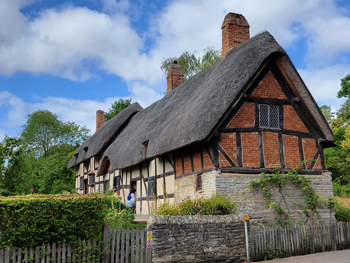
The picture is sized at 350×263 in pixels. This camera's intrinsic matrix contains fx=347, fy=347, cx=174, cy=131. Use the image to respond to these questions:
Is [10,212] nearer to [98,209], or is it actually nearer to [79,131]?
[98,209]

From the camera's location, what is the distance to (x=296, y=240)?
29.2 feet

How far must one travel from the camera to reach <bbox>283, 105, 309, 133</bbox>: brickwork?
36.6 feet

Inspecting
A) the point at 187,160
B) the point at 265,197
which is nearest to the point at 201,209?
the point at 265,197

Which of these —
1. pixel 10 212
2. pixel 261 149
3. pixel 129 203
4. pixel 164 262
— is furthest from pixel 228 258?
pixel 129 203

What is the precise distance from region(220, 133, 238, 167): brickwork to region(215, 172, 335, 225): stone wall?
59 cm

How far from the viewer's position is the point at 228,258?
7746mm

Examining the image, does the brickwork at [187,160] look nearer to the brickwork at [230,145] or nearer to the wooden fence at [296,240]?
the brickwork at [230,145]

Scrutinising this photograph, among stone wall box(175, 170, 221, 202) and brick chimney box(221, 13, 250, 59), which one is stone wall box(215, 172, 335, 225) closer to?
stone wall box(175, 170, 221, 202)

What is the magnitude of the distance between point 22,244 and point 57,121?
44.1m

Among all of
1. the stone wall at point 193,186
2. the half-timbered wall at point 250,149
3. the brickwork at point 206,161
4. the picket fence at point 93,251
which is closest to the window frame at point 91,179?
the half-timbered wall at point 250,149

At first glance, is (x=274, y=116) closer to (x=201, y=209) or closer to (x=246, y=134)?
(x=246, y=134)

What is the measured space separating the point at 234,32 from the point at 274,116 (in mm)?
4720

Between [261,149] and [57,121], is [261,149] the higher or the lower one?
the lower one

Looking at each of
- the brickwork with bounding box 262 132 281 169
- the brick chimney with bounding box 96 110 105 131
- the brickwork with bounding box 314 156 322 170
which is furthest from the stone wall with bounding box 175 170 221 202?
the brick chimney with bounding box 96 110 105 131
